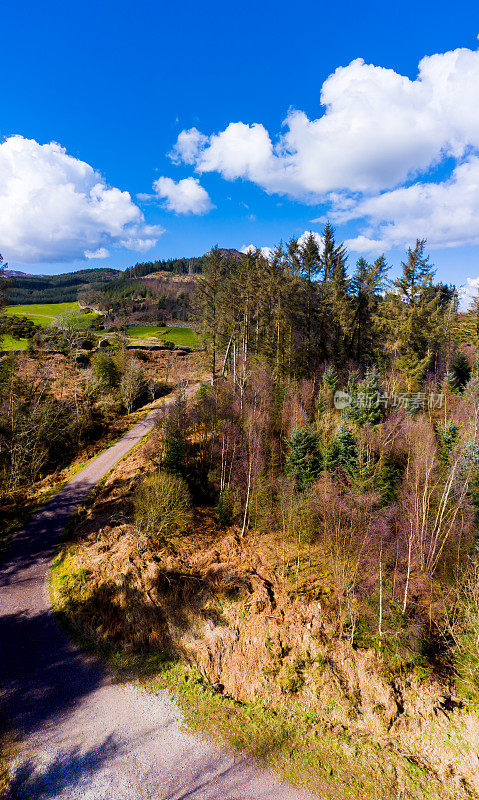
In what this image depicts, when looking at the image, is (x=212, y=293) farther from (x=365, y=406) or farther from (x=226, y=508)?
(x=226, y=508)

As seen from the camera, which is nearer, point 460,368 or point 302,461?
point 302,461

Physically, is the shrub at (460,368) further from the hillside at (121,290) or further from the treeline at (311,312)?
the hillside at (121,290)

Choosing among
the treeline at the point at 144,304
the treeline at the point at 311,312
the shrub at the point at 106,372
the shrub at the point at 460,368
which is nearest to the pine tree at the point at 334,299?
the treeline at the point at 311,312

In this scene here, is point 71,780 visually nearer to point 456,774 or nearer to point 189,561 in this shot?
point 189,561

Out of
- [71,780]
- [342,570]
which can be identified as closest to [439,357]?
[342,570]

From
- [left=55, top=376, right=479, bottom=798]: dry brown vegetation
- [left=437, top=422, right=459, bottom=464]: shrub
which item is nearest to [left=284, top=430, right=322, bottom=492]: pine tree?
[left=55, top=376, right=479, bottom=798]: dry brown vegetation

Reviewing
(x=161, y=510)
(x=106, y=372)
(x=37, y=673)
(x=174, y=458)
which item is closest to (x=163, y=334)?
(x=106, y=372)

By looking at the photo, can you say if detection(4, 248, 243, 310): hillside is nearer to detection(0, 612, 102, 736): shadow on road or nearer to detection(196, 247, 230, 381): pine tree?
detection(196, 247, 230, 381): pine tree
